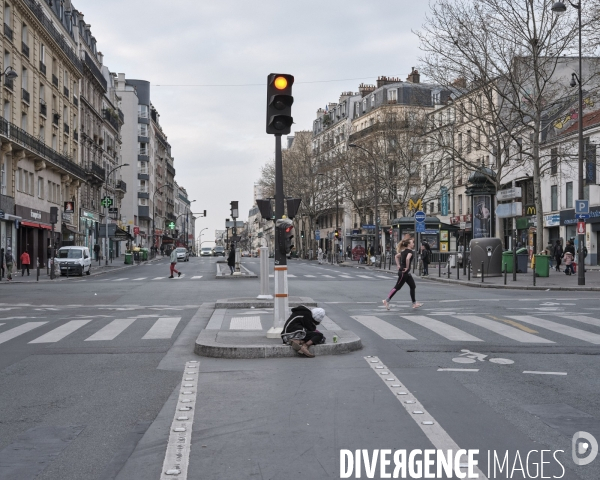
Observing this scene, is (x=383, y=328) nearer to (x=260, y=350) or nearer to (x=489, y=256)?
(x=260, y=350)

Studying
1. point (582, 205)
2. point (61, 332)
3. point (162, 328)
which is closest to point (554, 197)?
point (582, 205)

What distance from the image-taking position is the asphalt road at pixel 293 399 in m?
5.29

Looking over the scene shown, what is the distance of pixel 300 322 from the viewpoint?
1008cm

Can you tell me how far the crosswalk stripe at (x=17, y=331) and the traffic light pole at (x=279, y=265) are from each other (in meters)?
4.66

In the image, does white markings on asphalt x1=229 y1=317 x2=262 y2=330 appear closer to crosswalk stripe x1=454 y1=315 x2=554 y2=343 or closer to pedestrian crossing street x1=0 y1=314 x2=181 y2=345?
pedestrian crossing street x1=0 y1=314 x2=181 y2=345

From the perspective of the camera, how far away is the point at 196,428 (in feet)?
20.2

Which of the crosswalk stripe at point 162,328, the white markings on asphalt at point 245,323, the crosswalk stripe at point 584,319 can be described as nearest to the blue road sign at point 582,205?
the crosswalk stripe at point 584,319

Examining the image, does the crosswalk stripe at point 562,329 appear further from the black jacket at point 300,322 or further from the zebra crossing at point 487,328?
the black jacket at point 300,322

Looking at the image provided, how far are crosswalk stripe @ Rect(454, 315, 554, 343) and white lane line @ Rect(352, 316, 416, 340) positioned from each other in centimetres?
157

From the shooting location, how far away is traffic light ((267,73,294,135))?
10.2 meters

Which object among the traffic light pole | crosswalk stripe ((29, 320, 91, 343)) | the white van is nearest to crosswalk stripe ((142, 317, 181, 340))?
crosswalk stripe ((29, 320, 91, 343))

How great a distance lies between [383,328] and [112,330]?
4.73 meters

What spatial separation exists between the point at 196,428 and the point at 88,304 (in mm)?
14657

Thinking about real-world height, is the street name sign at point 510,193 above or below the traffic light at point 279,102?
above
